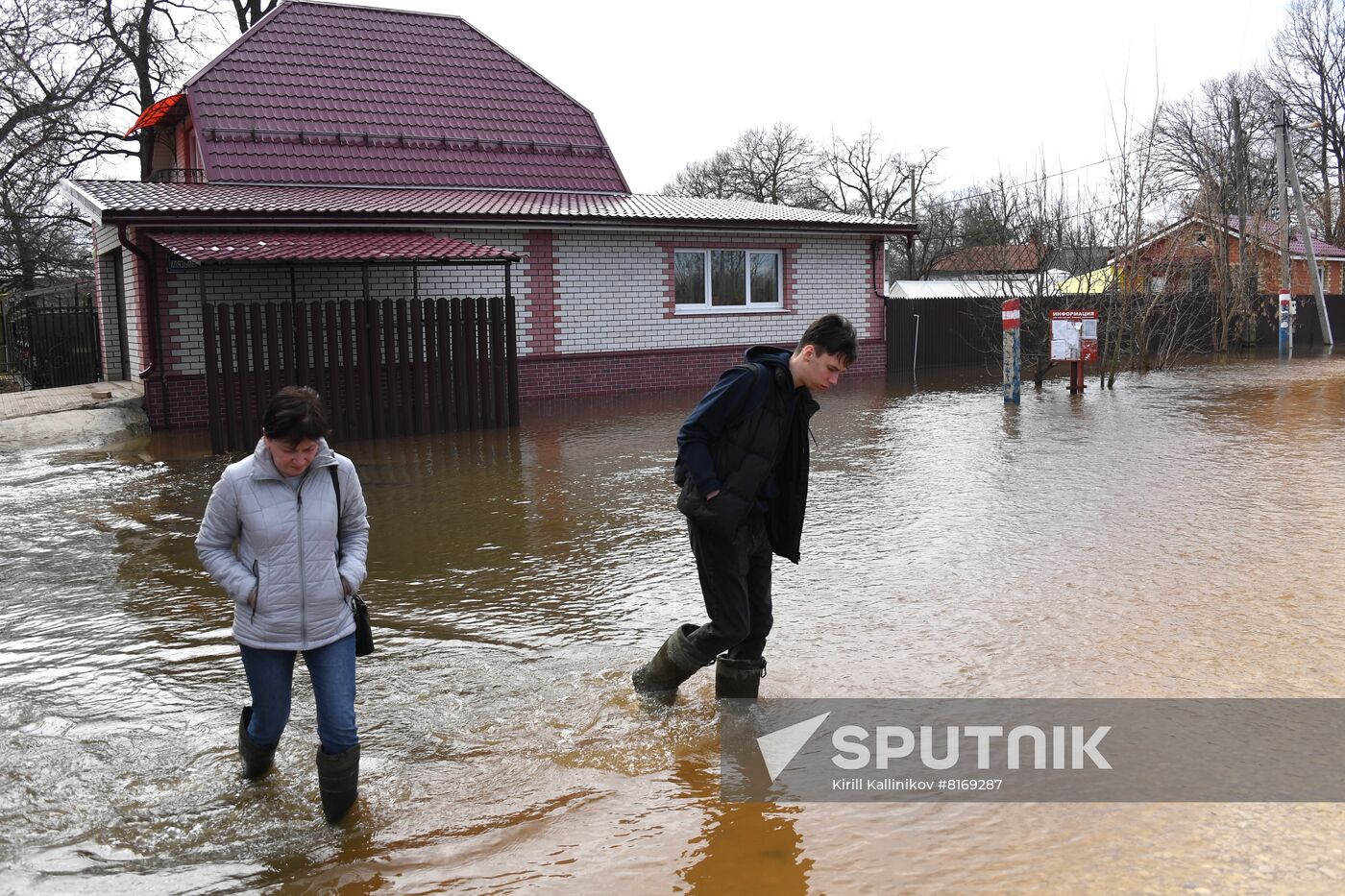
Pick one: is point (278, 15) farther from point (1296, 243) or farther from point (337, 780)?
point (1296, 243)

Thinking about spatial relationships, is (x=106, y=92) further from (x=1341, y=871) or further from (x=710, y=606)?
(x=1341, y=871)

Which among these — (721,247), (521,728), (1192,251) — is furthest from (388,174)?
(1192,251)

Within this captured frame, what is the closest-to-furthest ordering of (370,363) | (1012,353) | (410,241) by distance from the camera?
(370,363), (410,241), (1012,353)

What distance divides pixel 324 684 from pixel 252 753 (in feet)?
1.56

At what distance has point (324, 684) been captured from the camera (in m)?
3.65

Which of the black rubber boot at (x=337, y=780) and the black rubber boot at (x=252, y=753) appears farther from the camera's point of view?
the black rubber boot at (x=252, y=753)

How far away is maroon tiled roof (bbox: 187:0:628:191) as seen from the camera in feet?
59.0

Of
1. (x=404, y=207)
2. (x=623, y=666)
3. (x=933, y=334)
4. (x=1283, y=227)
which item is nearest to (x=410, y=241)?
(x=404, y=207)

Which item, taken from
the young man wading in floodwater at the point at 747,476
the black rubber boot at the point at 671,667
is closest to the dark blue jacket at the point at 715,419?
the young man wading in floodwater at the point at 747,476

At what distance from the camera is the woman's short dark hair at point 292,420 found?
344 cm

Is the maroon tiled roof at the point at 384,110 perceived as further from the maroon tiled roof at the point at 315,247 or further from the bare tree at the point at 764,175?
the bare tree at the point at 764,175

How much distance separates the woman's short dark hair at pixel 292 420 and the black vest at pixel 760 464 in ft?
4.49

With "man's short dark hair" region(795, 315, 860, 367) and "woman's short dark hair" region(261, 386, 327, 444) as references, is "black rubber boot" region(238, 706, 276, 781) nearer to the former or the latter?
"woman's short dark hair" region(261, 386, 327, 444)

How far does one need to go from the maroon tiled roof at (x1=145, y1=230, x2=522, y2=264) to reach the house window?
19.2ft
